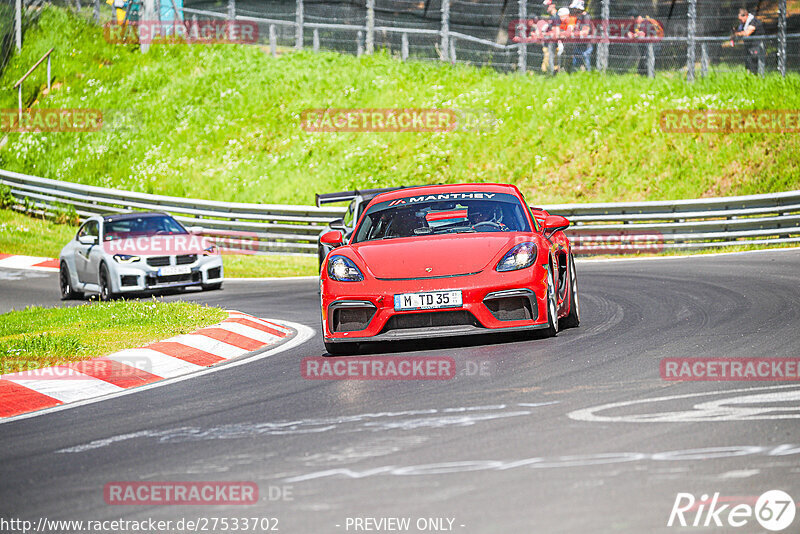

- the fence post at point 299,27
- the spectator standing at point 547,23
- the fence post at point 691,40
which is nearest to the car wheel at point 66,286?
the spectator standing at point 547,23

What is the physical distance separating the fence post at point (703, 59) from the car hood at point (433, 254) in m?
17.3

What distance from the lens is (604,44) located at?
25219 millimetres

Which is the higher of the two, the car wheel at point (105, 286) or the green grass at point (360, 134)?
the green grass at point (360, 134)

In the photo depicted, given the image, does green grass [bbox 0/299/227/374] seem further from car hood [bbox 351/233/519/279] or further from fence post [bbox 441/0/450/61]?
fence post [bbox 441/0/450/61]

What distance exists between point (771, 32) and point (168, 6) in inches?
705

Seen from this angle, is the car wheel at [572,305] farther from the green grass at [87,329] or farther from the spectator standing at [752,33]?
the spectator standing at [752,33]

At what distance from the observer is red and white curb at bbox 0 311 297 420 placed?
7.53 m

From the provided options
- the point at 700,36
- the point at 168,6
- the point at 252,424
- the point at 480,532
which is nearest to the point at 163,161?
the point at 168,6

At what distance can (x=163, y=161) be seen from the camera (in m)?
29.3

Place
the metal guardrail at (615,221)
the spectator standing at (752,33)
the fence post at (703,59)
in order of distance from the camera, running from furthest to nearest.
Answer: the fence post at (703,59) → the spectator standing at (752,33) → the metal guardrail at (615,221)

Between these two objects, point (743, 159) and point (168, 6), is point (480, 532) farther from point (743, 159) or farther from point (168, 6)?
point (168, 6)

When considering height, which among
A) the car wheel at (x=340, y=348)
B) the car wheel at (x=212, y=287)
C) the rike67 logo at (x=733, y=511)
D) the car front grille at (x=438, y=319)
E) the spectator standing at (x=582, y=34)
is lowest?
the car wheel at (x=212, y=287)

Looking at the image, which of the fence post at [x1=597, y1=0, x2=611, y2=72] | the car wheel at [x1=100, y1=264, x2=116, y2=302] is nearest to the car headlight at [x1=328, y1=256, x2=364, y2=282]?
the car wheel at [x1=100, y1=264, x2=116, y2=302]

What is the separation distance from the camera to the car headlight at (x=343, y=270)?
8602 millimetres
